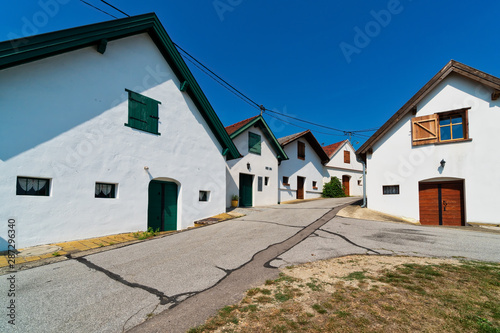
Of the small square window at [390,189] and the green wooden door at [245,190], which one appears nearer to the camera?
the small square window at [390,189]

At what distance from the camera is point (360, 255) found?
6160mm

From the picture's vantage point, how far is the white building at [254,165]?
52.9ft

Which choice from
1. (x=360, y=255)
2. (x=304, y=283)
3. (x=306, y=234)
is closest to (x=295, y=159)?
(x=306, y=234)

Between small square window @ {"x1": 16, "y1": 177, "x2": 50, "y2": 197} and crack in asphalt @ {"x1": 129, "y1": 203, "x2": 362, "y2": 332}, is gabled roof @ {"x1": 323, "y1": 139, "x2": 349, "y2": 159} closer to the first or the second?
crack in asphalt @ {"x1": 129, "y1": 203, "x2": 362, "y2": 332}

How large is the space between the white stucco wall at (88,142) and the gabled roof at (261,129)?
4910 mm

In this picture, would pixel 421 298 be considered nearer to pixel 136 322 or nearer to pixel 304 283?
pixel 304 283

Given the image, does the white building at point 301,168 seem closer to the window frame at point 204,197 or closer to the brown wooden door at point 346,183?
the brown wooden door at point 346,183

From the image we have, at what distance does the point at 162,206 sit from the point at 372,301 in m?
9.07

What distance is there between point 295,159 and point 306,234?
46.6 feet

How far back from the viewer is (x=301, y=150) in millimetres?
22656

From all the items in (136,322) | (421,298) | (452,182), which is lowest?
(136,322)

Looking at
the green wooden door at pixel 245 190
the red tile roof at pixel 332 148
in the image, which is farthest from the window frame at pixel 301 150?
the green wooden door at pixel 245 190

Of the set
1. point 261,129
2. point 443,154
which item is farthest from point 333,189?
point 443,154

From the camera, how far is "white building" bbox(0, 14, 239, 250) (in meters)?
6.81
